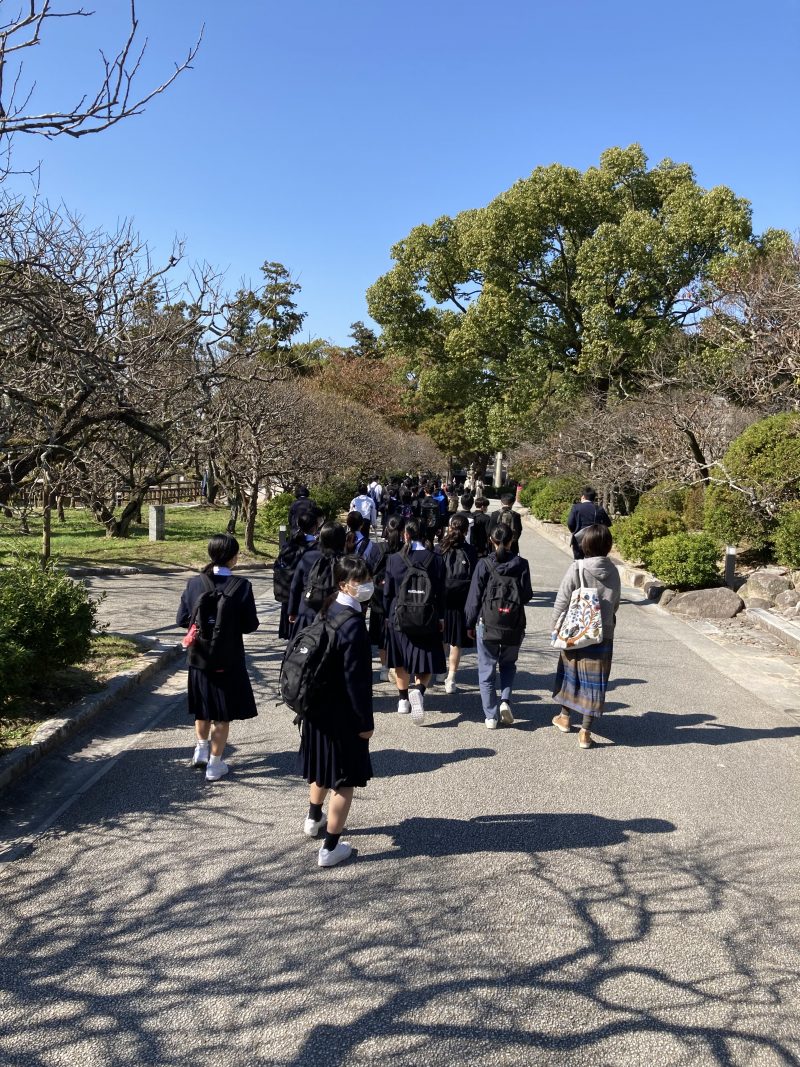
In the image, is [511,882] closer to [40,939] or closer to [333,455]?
[40,939]

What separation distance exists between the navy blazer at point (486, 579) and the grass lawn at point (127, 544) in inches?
301

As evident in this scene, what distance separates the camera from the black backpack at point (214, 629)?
4.74 meters

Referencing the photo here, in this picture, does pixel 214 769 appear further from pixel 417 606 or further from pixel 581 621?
pixel 581 621

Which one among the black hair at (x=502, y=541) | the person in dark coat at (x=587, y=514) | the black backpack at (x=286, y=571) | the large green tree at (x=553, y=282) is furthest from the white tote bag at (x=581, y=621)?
the large green tree at (x=553, y=282)

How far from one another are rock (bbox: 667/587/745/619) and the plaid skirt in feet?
20.4

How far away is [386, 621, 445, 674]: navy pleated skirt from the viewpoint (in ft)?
20.6

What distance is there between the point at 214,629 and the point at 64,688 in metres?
2.42

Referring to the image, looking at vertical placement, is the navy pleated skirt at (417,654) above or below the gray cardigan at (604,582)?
below

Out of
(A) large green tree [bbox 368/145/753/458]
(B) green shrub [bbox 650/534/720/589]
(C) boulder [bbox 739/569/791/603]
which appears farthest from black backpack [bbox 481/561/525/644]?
(A) large green tree [bbox 368/145/753/458]

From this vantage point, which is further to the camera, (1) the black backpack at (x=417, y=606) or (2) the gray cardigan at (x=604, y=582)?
(1) the black backpack at (x=417, y=606)

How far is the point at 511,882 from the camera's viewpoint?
379 centimetres

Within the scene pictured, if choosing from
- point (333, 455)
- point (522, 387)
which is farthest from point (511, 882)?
point (522, 387)

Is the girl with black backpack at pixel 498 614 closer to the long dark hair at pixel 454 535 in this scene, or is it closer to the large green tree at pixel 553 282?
the long dark hair at pixel 454 535

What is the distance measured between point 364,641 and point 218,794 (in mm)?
1720
